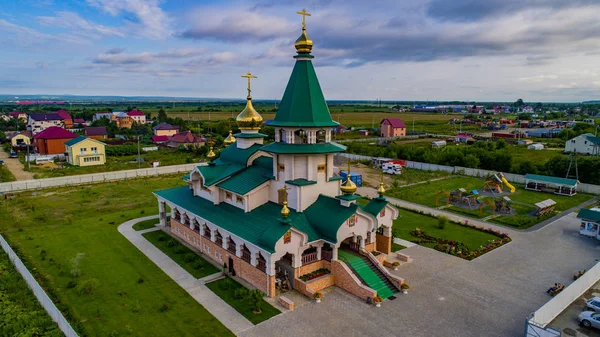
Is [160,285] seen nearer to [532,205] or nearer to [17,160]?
[532,205]

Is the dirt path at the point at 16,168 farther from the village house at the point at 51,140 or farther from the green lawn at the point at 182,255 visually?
the green lawn at the point at 182,255

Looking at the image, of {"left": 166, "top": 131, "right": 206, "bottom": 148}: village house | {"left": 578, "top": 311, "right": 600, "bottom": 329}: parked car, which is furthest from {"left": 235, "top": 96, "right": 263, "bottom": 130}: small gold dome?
{"left": 166, "top": 131, "right": 206, "bottom": 148}: village house

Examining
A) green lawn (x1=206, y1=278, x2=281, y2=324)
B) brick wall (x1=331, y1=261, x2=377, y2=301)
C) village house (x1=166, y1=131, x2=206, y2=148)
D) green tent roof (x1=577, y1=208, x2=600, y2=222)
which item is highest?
village house (x1=166, y1=131, x2=206, y2=148)

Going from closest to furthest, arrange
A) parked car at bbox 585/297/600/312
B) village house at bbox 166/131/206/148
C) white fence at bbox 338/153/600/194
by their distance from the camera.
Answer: parked car at bbox 585/297/600/312
white fence at bbox 338/153/600/194
village house at bbox 166/131/206/148

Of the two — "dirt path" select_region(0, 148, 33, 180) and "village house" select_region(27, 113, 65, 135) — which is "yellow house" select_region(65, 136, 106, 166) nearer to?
"dirt path" select_region(0, 148, 33, 180)

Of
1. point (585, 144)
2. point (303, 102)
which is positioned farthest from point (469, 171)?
point (303, 102)

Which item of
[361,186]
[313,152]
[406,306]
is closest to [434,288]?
[406,306]

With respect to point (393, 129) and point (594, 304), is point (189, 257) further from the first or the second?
point (393, 129)
